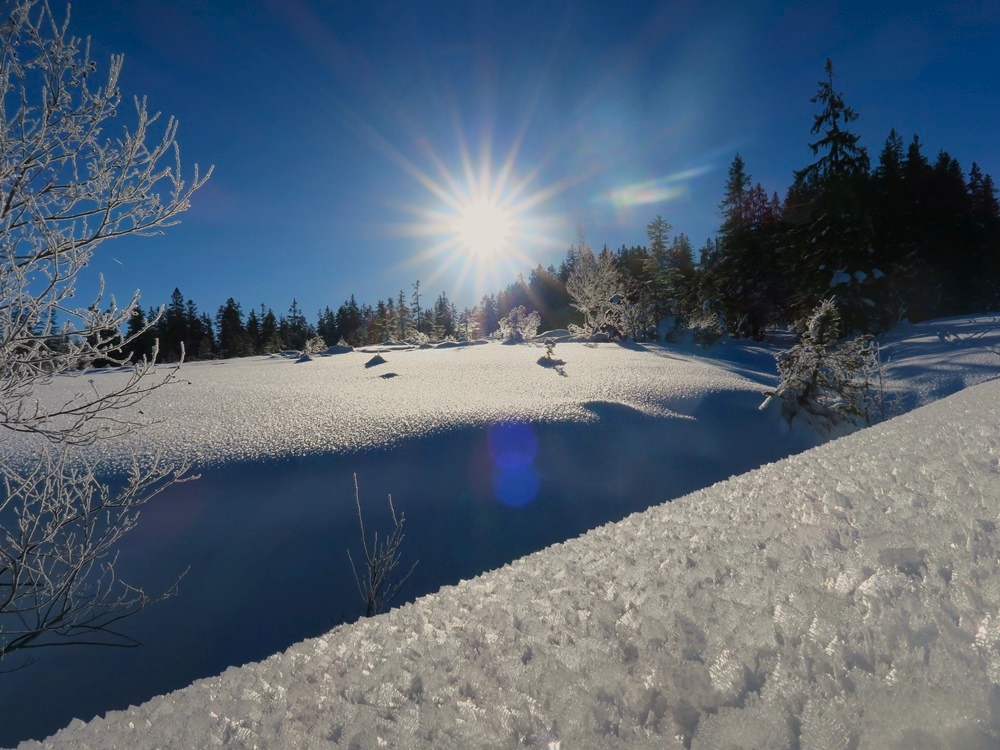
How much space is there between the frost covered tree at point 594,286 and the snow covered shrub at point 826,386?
12.8 metres

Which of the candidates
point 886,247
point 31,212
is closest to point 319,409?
point 31,212

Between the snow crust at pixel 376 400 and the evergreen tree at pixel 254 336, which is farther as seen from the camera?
the evergreen tree at pixel 254 336

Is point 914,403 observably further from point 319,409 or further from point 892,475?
point 319,409

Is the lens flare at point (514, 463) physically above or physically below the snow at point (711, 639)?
below

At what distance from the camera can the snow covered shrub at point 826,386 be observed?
8289mm

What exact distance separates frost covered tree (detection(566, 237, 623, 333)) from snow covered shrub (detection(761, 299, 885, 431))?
12.8 m

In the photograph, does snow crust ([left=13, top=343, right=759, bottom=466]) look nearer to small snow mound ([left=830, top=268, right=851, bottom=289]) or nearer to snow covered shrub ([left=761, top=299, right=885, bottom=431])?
snow covered shrub ([left=761, top=299, right=885, bottom=431])

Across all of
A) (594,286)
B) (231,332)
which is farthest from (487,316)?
(594,286)

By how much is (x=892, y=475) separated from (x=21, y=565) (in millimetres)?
4406

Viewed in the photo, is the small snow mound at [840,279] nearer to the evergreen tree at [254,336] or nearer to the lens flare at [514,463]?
the lens flare at [514,463]

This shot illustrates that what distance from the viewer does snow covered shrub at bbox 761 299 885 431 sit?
8.29m

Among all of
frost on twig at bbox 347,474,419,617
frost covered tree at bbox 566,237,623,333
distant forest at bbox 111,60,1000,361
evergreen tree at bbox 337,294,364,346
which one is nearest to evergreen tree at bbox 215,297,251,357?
evergreen tree at bbox 337,294,364,346

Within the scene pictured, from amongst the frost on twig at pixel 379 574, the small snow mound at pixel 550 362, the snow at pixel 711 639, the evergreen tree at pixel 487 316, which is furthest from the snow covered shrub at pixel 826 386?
the evergreen tree at pixel 487 316

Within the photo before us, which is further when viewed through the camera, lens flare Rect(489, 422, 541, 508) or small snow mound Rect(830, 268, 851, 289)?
small snow mound Rect(830, 268, 851, 289)
